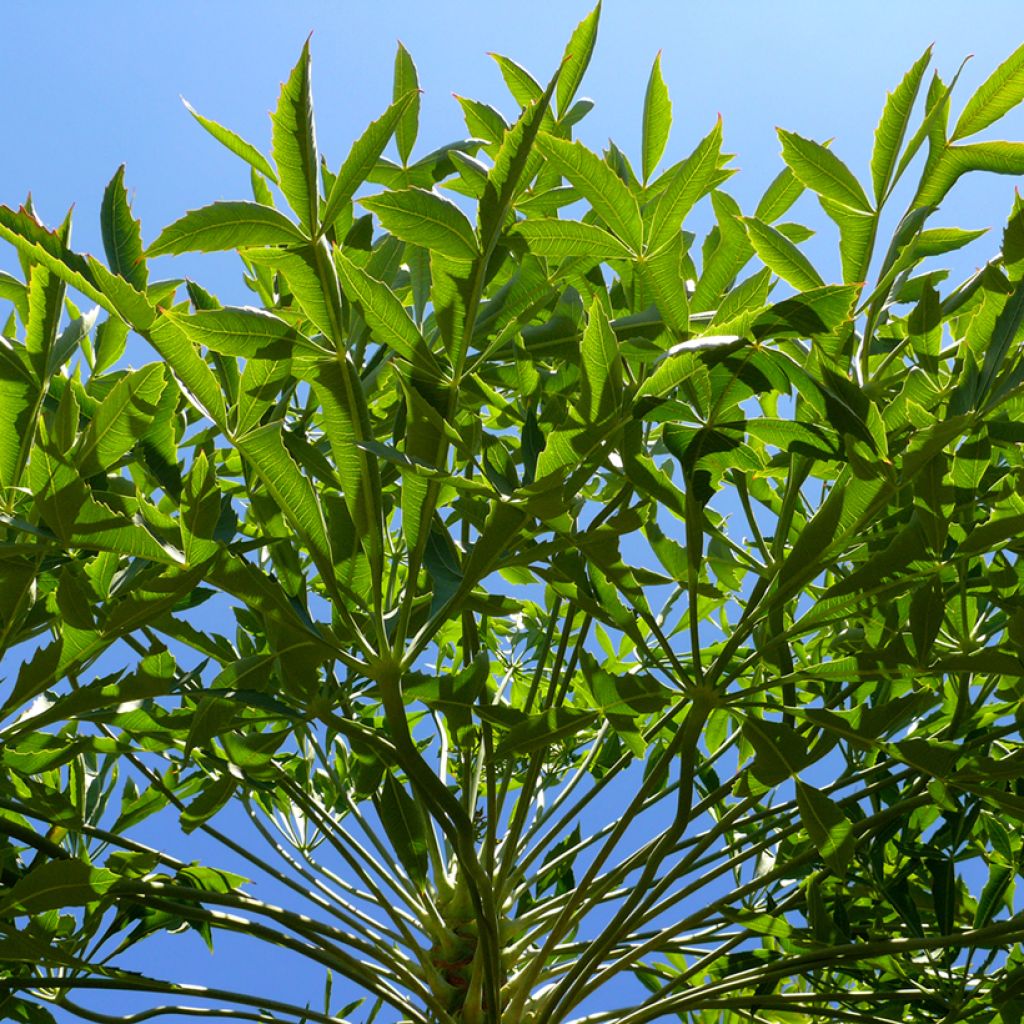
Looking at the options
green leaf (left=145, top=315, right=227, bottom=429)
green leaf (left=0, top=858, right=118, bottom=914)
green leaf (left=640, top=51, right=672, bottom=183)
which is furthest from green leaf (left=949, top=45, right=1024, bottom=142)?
green leaf (left=0, top=858, right=118, bottom=914)

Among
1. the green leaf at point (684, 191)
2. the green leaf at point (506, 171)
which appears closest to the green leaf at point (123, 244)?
the green leaf at point (506, 171)

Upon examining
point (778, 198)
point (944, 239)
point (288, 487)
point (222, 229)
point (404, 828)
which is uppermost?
point (778, 198)

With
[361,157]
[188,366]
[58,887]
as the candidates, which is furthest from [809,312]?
[58,887]

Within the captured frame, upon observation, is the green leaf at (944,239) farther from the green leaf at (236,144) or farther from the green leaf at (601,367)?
the green leaf at (236,144)

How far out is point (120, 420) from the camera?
0.91 m

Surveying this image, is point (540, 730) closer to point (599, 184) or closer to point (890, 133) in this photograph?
point (599, 184)

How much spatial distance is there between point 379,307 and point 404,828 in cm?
66

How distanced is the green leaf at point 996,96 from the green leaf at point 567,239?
0.31 meters

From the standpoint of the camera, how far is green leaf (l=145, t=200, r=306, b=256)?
2.65 feet

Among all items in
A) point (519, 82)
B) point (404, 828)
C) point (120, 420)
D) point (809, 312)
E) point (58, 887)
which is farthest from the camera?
point (404, 828)

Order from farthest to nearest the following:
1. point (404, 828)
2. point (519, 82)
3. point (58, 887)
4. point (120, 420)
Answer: point (404, 828) → point (519, 82) → point (58, 887) → point (120, 420)

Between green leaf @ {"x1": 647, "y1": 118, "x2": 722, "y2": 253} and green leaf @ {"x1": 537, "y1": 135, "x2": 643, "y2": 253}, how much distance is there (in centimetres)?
2

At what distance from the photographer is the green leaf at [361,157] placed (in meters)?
0.82

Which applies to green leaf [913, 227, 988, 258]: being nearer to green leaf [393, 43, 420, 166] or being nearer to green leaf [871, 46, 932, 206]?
green leaf [871, 46, 932, 206]
